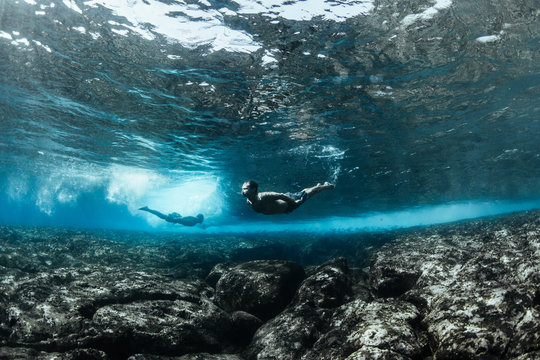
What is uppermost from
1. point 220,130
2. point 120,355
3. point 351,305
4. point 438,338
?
point 220,130

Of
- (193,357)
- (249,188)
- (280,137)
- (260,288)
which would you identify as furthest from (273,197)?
(280,137)

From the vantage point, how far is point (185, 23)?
9008 millimetres

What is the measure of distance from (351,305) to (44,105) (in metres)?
19.4

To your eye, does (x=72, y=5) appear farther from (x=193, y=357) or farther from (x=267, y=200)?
(x=193, y=357)

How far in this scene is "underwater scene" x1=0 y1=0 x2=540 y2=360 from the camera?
16.0 ft

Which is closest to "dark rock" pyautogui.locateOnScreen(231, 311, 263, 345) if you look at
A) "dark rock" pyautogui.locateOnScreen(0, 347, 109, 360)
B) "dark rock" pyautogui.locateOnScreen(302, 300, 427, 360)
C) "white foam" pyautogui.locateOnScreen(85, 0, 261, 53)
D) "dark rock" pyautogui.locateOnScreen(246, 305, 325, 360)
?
"dark rock" pyautogui.locateOnScreen(246, 305, 325, 360)

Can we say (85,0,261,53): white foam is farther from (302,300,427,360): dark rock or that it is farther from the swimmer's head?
(302,300,427,360): dark rock

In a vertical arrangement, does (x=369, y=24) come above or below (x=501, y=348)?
above

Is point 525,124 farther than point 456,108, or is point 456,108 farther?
point 525,124

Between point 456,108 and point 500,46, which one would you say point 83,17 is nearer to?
point 500,46

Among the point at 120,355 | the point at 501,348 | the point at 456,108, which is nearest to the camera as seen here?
the point at 501,348

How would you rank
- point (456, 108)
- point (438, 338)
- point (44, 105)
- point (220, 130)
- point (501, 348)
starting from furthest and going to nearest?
point (220, 130) < point (44, 105) < point (456, 108) < point (438, 338) < point (501, 348)

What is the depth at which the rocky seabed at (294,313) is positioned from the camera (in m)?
3.62

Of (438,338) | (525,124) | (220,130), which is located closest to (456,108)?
(525,124)
